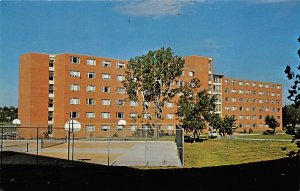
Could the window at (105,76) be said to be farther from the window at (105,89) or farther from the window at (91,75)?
the window at (91,75)

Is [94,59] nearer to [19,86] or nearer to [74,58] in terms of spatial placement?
[74,58]

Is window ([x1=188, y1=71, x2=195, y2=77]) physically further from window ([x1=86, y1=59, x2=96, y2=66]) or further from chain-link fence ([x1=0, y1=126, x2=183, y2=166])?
window ([x1=86, y1=59, x2=96, y2=66])

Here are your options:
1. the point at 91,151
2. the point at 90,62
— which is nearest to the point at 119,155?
the point at 91,151

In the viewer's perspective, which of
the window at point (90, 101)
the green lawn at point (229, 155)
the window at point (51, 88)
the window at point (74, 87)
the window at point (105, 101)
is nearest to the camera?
the green lawn at point (229, 155)

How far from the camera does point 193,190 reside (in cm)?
945

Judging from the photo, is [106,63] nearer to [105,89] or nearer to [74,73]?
[105,89]

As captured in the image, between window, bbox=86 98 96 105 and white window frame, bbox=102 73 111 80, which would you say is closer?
window, bbox=86 98 96 105

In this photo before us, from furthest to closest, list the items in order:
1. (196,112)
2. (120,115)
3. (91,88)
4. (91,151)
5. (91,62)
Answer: (120,115) < (91,88) < (91,62) < (196,112) < (91,151)

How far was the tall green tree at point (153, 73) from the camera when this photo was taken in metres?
59.2

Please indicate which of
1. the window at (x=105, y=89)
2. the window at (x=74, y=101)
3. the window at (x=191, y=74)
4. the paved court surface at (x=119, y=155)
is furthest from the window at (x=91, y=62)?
the paved court surface at (x=119, y=155)

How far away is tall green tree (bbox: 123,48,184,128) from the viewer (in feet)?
194

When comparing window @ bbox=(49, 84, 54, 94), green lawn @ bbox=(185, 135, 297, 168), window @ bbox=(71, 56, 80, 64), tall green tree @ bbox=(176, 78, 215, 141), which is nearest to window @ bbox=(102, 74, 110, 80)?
window @ bbox=(71, 56, 80, 64)

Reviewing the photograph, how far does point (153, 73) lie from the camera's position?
59.0 metres

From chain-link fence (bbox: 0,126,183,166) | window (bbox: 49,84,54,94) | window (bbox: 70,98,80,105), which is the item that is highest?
window (bbox: 49,84,54,94)
